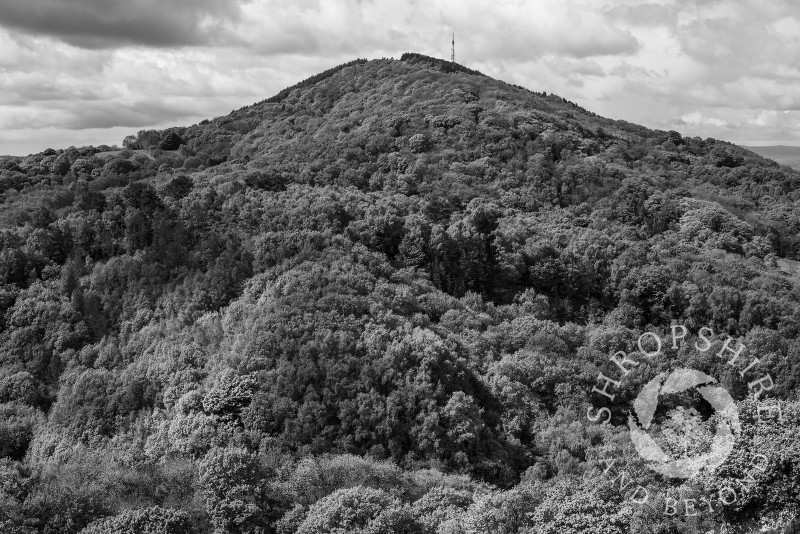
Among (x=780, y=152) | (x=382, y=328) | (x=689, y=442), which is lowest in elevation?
(x=689, y=442)

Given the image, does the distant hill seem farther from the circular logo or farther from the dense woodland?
the circular logo

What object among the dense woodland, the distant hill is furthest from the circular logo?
the distant hill

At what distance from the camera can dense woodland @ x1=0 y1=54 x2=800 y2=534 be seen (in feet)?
81.1

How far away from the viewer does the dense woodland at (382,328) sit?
24.7 m

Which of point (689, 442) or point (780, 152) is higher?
point (780, 152)

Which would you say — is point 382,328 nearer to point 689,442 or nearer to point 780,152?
point 689,442

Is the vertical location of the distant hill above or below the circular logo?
above

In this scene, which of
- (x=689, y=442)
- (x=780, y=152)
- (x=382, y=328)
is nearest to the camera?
(x=689, y=442)

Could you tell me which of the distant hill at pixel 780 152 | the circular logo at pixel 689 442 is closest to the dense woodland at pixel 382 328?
the circular logo at pixel 689 442

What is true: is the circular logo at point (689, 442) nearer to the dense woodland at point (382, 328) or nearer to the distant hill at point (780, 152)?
the dense woodland at point (382, 328)

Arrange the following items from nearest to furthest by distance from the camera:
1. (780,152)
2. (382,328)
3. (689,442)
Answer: (689,442) < (382,328) < (780,152)

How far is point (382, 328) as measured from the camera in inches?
1411

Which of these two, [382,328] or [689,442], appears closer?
[689,442]

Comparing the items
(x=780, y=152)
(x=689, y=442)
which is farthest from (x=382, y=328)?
(x=780, y=152)
